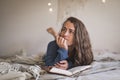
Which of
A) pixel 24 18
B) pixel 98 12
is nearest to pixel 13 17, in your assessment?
pixel 24 18

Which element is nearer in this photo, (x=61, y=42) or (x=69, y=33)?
(x=61, y=42)

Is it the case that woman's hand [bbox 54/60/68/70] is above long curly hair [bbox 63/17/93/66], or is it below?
below

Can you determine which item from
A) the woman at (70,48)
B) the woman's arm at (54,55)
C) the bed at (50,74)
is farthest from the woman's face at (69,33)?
the bed at (50,74)

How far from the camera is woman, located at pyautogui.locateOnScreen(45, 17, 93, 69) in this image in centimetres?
174

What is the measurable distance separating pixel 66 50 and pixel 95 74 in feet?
1.10

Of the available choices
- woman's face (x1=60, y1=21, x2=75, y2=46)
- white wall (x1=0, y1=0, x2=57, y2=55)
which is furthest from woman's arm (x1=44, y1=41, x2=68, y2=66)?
white wall (x1=0, y1=0, x2=57, y2=55)

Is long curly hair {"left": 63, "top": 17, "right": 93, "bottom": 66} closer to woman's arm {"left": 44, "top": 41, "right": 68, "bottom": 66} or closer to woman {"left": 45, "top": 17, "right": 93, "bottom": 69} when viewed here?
woman {"left": 45, "top": 17, "right": 93, "bottom": 69}

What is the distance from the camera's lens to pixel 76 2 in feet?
8.86

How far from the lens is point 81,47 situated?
73.0 inches

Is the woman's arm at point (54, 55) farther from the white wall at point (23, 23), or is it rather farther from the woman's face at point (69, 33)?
the white wall at point (23, 23)

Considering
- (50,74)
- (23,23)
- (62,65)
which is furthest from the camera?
(23,23)

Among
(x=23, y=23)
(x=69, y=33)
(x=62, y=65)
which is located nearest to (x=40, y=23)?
(x=23, y=23)

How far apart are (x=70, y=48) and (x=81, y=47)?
0.10 metres

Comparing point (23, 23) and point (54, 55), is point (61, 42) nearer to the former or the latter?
point (54, 55)
